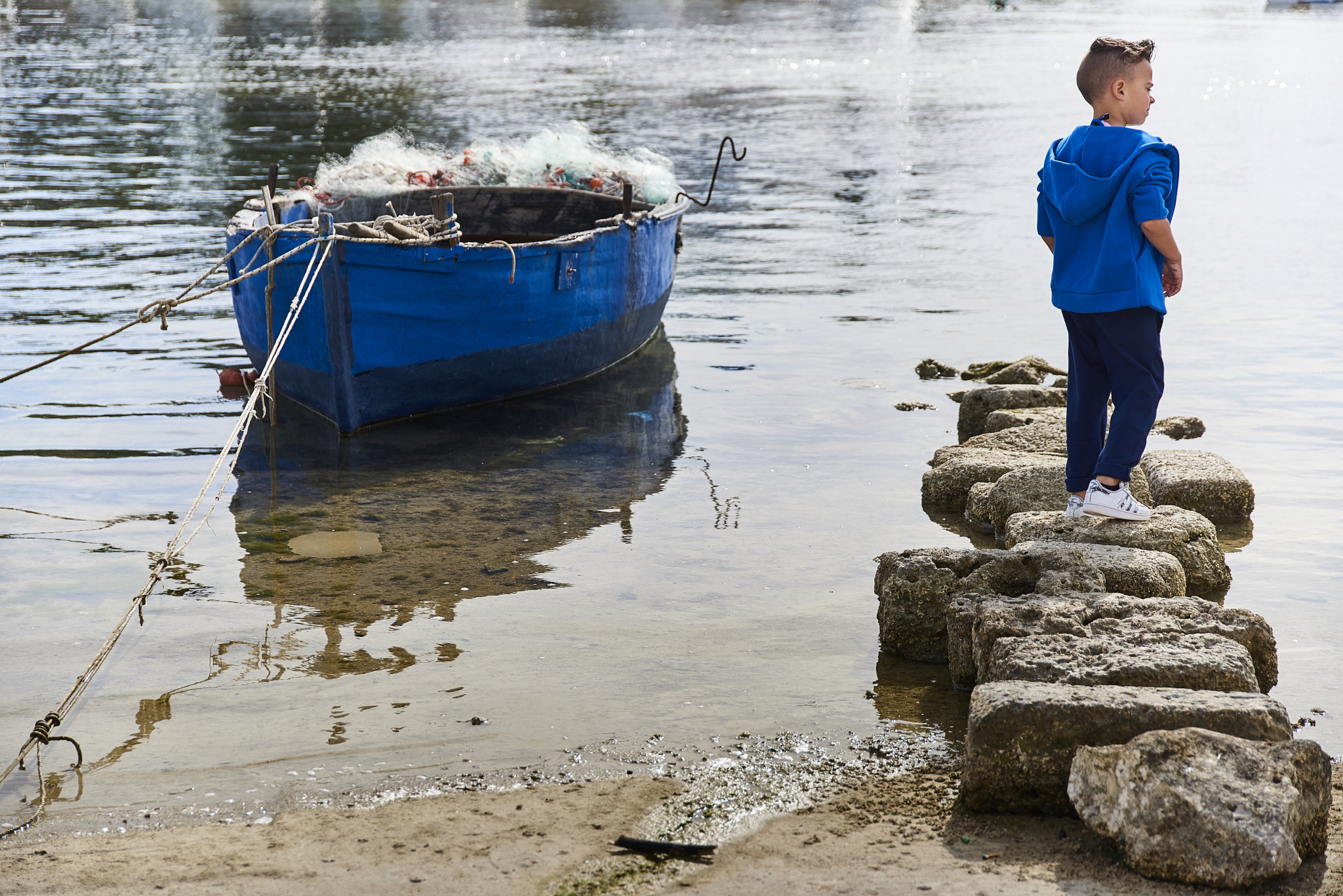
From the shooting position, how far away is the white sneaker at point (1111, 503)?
536 centimetres

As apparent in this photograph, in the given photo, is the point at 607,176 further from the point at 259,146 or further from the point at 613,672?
the point at 259,146

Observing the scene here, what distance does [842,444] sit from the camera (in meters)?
8.33

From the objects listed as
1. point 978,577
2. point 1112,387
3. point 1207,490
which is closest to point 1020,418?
point 1207,490

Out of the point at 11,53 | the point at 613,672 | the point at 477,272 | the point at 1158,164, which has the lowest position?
the point at 613,672

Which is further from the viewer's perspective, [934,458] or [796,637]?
[934,458]

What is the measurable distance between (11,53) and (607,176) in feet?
130

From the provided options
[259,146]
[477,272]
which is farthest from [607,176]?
[259,146]

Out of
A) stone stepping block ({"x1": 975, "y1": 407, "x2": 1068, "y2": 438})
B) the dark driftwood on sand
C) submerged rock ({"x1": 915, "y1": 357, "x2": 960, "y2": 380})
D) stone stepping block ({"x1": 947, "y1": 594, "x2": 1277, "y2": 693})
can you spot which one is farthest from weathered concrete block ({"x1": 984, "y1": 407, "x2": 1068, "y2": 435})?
the dark driftwood on sand

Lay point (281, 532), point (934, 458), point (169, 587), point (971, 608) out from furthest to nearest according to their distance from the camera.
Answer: point (934, 458), point (281, 532), point (169, 587), point (971, 608)

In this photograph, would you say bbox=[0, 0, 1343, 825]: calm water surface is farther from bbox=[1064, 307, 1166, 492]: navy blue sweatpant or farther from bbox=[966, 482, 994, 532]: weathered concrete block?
bbox=[1064, 307, 1166, 492]: navy blue sweatpant

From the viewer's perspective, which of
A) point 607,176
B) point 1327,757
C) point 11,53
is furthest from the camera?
point 11,53

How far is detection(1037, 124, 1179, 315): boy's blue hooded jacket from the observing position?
188 inches

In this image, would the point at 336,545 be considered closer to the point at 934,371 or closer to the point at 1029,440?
the point at 1029,440

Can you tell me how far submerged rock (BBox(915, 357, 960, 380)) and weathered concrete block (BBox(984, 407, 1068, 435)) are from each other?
1.80m
